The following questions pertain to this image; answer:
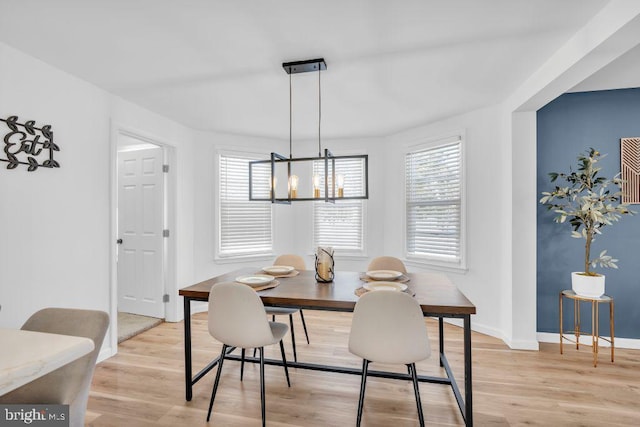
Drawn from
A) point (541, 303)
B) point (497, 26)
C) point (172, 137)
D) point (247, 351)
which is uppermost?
point (497, 26)

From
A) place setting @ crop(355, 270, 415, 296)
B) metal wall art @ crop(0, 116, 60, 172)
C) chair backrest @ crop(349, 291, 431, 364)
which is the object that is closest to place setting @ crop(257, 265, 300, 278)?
place setting @ crop(355, 270, 415, 296)

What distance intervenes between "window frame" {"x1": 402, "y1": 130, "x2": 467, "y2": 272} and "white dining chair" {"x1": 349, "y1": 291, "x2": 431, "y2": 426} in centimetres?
224

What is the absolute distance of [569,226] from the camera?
3.23m

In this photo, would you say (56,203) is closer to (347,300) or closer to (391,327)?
(347,300)

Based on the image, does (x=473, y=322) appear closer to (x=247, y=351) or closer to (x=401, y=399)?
(x=401, y=399)

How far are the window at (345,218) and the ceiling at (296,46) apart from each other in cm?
149

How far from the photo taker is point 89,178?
2.88 meters

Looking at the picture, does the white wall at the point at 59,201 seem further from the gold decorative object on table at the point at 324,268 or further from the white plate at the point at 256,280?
the gold decorative object on table at the point at 324,268

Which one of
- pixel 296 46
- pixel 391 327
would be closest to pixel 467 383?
pixel 391 327

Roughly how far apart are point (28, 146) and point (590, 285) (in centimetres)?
461

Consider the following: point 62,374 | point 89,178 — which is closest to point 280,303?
point 62,374

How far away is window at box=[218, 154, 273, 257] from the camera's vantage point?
4.58m

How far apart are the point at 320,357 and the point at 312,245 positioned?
217 centimetres

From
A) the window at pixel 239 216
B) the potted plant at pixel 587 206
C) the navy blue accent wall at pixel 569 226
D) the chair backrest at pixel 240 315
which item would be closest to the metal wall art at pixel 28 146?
the chair backrest at pixel 240 315
